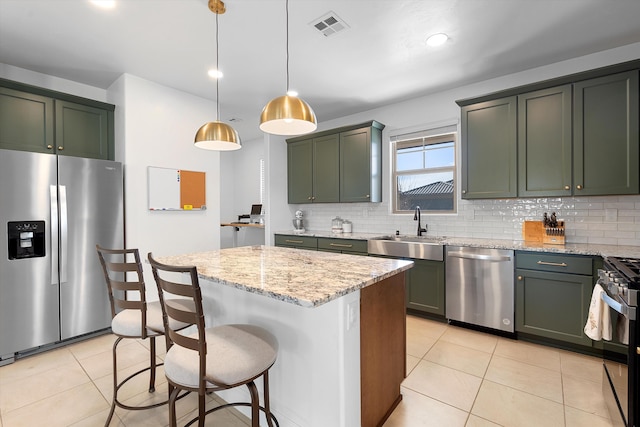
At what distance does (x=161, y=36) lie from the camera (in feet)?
8.55

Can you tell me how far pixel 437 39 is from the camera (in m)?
2.60

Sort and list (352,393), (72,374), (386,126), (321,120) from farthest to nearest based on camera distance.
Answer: (321,120) < (386,126) < (72,374) < (352,393)

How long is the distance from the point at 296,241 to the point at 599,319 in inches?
133

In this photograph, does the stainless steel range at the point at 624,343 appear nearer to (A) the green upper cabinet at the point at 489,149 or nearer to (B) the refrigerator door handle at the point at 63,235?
(A) the green upper cabinet at the point at 489,149

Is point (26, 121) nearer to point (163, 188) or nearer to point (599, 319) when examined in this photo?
point (163, 188)

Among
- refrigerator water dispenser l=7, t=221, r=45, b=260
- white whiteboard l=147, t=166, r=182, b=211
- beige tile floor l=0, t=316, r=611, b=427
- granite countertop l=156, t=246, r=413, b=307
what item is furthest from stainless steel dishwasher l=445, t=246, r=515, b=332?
refrigerator water dispenser l=7, t=221, r=45, b=260

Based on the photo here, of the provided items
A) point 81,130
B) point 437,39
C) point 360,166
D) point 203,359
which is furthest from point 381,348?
point 81,130

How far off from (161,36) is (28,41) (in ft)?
3.91

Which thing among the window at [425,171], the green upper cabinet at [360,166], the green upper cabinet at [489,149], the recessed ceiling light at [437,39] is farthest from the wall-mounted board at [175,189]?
the green upper cabinet at [489,149]

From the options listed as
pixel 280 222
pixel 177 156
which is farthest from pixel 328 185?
pixel 177 156

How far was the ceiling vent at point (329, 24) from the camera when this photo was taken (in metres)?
2.34

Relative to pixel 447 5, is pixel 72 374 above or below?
below

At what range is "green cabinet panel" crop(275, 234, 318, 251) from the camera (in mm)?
4299

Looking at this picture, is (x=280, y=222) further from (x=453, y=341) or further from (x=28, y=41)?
(x=28, y=41)
